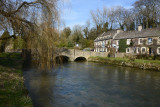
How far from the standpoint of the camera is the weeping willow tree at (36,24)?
24.0ft

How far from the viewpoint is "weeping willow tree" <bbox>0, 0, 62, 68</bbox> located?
24.0 feet

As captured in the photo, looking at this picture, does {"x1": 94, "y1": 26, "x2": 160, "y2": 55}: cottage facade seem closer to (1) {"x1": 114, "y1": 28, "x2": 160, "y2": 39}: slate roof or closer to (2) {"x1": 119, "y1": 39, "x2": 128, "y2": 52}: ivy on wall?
(1) {"x1": 114, "y1": 28, "x2": 160, "y2": 39}: slate roof

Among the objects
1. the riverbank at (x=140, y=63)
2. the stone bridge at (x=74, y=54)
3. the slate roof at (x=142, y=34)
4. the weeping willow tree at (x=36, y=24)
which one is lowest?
the riverbank at (x=140, y=63)

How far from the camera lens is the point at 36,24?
796 cm

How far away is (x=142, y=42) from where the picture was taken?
30.8 meters

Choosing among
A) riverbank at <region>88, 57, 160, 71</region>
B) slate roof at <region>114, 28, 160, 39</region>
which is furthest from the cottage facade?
riverbank at <region>88, 57, 160, 71</region>

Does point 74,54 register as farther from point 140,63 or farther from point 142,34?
point 140,63

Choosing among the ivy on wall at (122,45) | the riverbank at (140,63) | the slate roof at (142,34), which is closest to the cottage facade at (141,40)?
the slate roof at (142,34)

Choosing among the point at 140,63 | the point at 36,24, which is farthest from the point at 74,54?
the point at 36,24

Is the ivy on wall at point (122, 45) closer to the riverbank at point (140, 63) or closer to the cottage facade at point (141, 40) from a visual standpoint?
the cottage facade at point (141, 40)

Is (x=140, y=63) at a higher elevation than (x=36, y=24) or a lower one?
lower

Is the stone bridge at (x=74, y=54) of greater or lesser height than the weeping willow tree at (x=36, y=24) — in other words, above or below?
below

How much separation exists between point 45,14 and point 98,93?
248 inches

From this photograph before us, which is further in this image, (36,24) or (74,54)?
(74,54)
